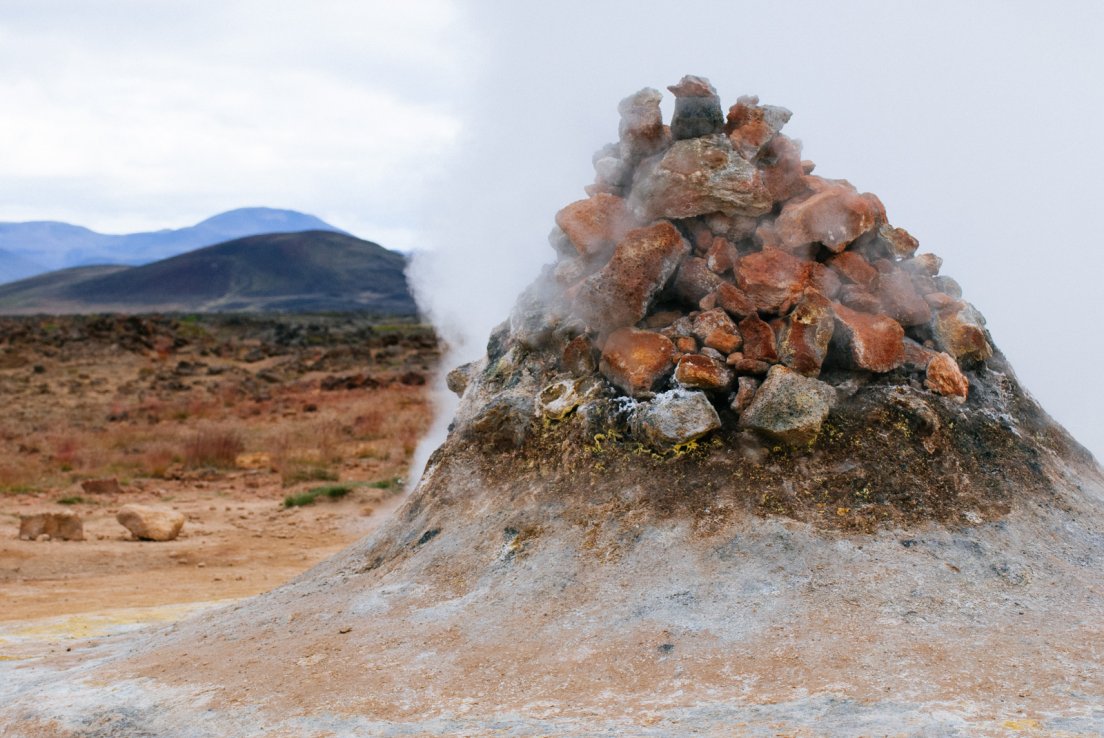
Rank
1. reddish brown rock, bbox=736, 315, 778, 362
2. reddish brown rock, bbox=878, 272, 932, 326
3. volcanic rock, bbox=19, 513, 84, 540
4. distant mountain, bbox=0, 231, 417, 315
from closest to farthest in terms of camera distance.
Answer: reddish brown rock, bbox=736, 315, 778, 362 < reddish brown rock, bbox=878, 272, 932, 326 < volcanic rock, bbox=19, 513, 84, 540 < distant mountain, bbox=0, 231, 417, 315

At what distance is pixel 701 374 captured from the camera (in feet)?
14.0

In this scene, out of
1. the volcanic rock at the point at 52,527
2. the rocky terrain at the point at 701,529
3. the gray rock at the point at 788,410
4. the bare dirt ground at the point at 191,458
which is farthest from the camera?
the volcanic rock at the point at 52,527

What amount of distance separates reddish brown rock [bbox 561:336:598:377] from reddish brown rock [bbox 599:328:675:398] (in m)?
0.11

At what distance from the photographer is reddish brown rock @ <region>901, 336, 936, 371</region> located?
14.6ft

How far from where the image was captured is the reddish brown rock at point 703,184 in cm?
464

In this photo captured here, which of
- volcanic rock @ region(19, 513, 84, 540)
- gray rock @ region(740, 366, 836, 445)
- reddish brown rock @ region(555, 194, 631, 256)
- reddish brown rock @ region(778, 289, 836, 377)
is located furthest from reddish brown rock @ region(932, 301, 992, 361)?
volcanic rock @ region(19, 513, 84, 540)

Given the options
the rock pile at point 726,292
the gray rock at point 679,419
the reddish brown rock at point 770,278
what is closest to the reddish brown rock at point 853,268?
the rock pile at point 726,292

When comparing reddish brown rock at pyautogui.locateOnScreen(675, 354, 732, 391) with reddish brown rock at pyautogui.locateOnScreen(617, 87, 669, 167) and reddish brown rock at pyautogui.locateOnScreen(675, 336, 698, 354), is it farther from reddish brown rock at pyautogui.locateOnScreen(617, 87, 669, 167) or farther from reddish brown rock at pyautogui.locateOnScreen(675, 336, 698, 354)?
reddish brown rock at pyautogui.locateOnScreen(617, 87, 669, 167)

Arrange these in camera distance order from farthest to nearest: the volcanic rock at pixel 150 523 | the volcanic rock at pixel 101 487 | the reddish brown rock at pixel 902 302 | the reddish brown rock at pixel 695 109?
the volcanic rock at pixel 101 487 < the volcanic rock at pixel 150 523 < the reddish brown rock at pixel 695 109 < the reddish brown rock at pixel 902 302

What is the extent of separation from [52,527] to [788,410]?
6.41 m

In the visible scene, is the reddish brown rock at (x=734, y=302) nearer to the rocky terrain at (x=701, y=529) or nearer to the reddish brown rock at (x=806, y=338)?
the rocky terrain at (x=701, y=529)

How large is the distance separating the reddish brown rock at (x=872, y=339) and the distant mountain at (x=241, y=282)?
86196mm

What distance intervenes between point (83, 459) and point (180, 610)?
21.9ft

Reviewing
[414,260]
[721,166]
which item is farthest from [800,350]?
[414,260]
